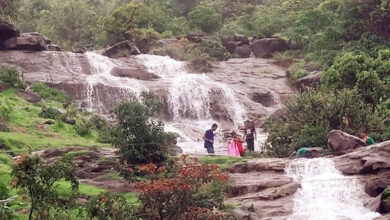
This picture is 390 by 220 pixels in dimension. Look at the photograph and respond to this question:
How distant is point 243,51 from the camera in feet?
123

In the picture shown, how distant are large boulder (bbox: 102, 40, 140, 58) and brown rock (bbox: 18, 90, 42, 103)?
1083 centimetres

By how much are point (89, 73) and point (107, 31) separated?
10786mm

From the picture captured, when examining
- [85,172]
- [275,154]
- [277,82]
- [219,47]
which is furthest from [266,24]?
[85,172]

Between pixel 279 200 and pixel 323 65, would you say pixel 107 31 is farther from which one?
pixel 279 200

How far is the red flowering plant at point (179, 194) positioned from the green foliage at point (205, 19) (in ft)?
107

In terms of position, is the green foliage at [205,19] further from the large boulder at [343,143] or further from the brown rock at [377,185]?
the brown rock at [377,185]

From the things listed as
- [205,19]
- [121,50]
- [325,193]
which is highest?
[205,19]

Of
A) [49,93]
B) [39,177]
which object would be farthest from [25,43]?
[39,177]

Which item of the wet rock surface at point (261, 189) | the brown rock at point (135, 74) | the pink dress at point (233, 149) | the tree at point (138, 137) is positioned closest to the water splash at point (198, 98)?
the brown rock at point (135, 74)

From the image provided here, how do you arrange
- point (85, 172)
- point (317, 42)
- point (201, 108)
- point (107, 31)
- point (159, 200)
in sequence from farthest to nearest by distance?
point (107, 31) → point (317, 42) → point (201, 108) → point (85, 172) → point (159, 200)

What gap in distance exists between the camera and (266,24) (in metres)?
40.9

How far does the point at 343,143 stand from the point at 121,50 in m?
21.3

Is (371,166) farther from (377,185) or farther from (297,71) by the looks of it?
(297,71)

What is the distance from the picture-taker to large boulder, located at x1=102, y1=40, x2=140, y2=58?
108 feet
